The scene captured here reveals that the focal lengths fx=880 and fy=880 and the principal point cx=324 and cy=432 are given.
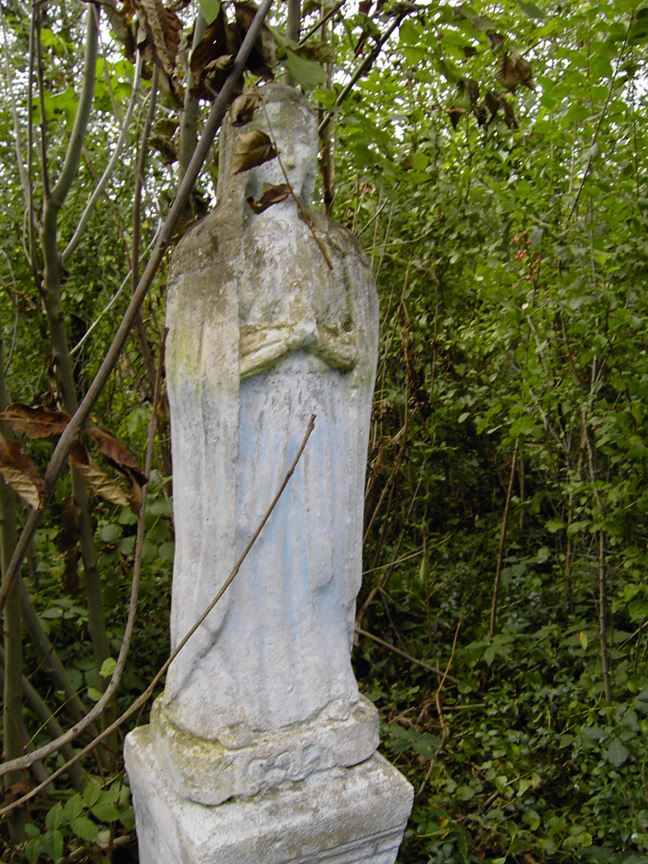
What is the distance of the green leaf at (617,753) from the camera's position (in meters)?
3.18

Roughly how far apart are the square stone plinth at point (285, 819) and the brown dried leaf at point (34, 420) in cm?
114

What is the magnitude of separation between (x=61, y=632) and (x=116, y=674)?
2.34 metres

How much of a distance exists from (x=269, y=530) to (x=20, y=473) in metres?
0.78

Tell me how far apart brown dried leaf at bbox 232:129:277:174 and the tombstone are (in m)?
0.35

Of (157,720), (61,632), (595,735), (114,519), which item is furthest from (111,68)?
(595,735)

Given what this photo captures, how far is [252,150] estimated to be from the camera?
5.89 ft

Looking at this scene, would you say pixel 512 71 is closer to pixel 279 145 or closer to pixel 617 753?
A: pixel 279 145

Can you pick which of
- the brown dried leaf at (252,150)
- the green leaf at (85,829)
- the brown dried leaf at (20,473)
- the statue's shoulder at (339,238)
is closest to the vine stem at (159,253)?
the brown dried leaf at (20,473)

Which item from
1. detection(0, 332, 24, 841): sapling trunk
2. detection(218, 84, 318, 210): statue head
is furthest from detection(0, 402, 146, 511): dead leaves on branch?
detection(0, 332, 24, 841): sapling trunk

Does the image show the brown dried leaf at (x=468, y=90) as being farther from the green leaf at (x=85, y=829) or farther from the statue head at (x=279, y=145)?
the green leaf at (x=85, y=829)

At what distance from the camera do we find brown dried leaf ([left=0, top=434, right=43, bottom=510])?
62.2 inches

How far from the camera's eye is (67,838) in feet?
10.4

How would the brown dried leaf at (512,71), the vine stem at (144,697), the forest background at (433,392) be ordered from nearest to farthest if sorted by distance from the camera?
the vine stem at (144,697) → the brown dried leaf at (512,71) → the forest background at (433,392)

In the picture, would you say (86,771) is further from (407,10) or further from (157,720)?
(407,10)
